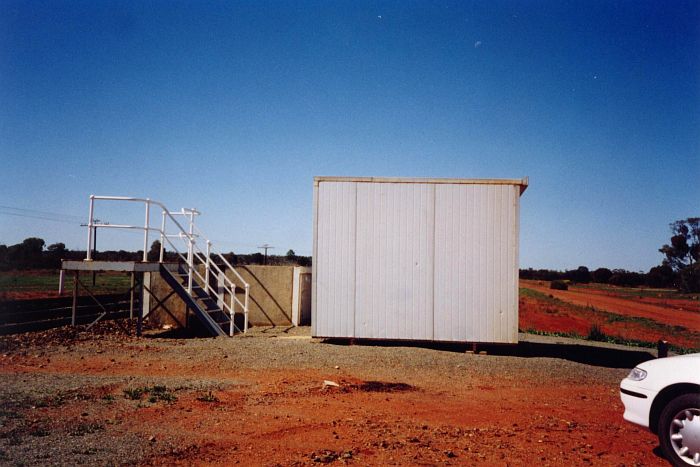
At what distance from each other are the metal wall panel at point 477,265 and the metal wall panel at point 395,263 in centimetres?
28

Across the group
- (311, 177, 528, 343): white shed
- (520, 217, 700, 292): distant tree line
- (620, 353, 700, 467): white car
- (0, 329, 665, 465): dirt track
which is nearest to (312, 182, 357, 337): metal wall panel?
(311, 177, 528, 343): white shed

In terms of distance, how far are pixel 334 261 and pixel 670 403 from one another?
7093 millimetres

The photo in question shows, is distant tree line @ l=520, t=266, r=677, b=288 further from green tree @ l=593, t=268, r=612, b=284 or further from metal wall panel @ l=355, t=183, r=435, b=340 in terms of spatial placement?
metal wall panel @ l=355, t=183, r=435, b=340

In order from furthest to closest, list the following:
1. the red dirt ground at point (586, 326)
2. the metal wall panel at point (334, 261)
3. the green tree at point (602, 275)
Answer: the green tree at point (602, 275)
the red dirt ground at point (586, 326)
the metal wall panel at point (334, 261)

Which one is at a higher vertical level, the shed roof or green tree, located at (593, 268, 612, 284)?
the shed roof

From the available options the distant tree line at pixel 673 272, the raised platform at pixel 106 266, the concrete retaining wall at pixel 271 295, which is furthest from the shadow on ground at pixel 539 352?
the distant tree line at pixel 673 272

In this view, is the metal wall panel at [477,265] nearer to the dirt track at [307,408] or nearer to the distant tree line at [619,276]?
the dirt track at [307,408]

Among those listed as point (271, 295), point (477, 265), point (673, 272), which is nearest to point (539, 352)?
point (477, 265)

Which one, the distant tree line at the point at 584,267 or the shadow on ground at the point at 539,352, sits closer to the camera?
the shadow on ground at the point at 539,352

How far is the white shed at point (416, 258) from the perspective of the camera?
33.8 ft

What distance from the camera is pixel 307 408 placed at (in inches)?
233

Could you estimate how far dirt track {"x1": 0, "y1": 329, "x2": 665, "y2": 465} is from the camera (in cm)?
444

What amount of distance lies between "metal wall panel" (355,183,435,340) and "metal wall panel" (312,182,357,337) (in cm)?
18

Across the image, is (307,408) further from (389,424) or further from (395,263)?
(395,263)
